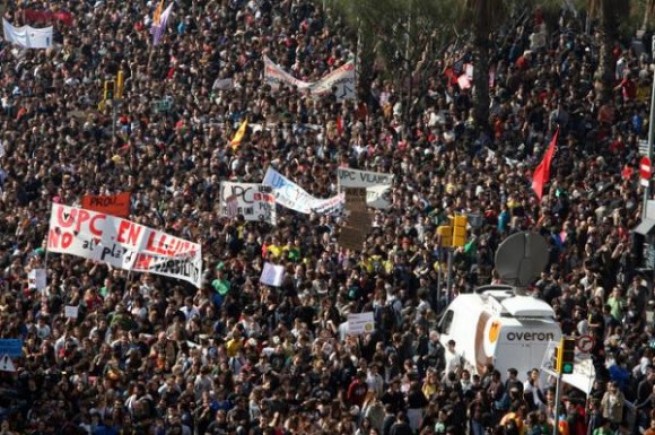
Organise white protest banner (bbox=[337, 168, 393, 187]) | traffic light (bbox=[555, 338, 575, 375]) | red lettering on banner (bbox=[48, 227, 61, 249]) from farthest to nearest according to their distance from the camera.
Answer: white protest banner (bbox=[337, 168, 393, 187]) < red lettering on banner (bbox=[48, 227, 61, 249]) < traffic light (bbox=[555, 338, 575, 375])

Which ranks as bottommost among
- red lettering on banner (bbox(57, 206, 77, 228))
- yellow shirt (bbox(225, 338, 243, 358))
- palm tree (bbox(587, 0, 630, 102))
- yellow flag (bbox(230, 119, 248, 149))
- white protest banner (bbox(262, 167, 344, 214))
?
yellow shirt (bbox(225, 338, 243, 358))

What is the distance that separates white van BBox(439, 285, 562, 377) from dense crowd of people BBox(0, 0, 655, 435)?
0.25m

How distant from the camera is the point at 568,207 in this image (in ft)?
112

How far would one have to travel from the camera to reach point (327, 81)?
4359 cm

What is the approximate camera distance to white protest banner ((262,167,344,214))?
3347 cm

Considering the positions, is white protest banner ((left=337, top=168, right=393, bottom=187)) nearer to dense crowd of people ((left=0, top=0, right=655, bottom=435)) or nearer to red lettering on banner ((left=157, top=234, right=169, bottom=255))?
dense crowd of people ((left=0, top=0, right=655, bottom=435))

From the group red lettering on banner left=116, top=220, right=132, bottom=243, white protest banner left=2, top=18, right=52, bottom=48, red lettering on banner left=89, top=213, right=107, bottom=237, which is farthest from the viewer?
white protest banner left=2, top=18, right=52, bottom=48

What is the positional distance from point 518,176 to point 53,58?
19.5 m

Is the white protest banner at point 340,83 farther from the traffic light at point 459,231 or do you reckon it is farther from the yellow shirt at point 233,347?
the yellow shirt at point 233,347

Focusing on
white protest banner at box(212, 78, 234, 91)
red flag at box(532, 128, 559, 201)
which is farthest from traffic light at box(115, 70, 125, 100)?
red flag at box(532, 128, 559, 201)

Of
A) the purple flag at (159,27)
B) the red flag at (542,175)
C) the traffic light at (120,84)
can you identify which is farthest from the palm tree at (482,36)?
the purple flag at (159,27)

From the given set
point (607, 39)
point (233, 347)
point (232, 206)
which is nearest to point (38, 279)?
point (232, 206)

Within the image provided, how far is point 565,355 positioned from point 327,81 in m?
20.7

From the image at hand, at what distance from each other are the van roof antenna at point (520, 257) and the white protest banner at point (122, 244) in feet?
14.8
